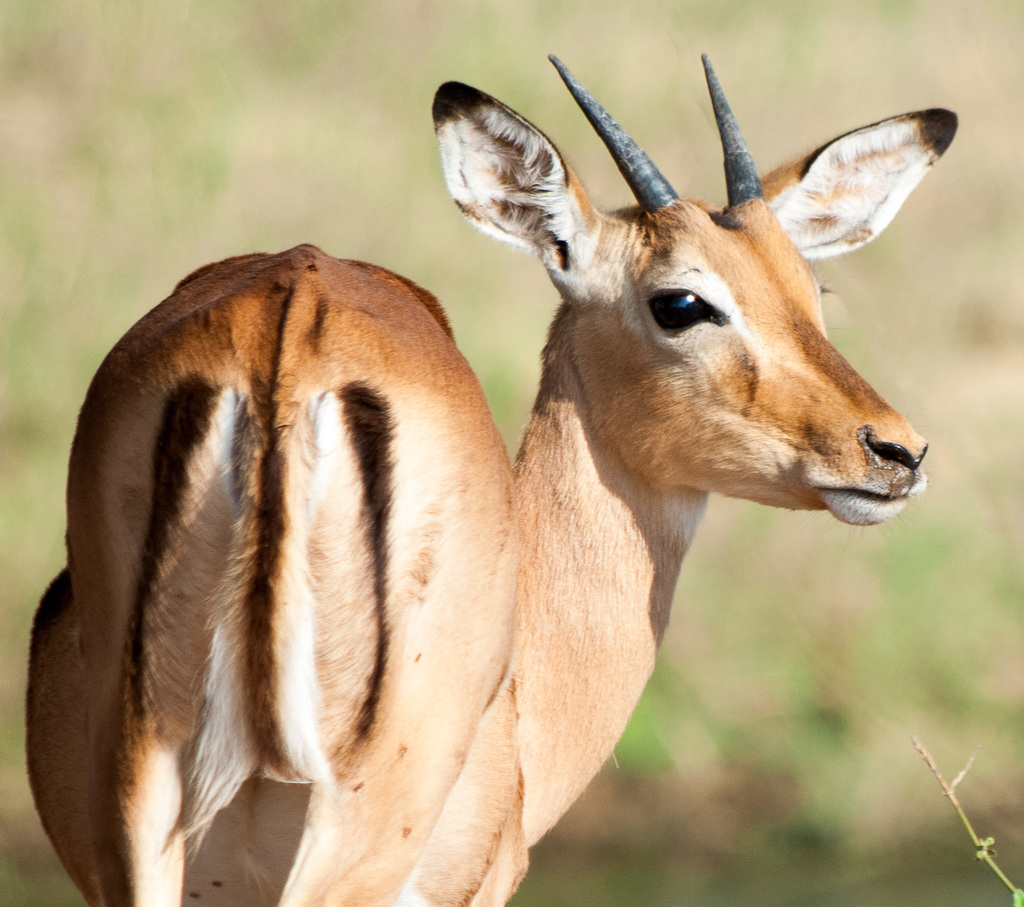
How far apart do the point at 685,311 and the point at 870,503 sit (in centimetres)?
59

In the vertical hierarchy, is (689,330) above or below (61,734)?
above

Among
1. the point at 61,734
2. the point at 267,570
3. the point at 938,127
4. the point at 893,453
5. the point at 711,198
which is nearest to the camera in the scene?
the point at 267,570

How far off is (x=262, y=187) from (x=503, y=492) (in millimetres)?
5358

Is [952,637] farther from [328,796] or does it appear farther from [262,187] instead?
[328,796]

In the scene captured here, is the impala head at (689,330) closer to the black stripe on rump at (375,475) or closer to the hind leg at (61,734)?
the black stripe on rump at (375,475)

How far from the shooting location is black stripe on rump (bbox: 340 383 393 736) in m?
→ 1.88

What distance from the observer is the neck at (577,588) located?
2.69 meters

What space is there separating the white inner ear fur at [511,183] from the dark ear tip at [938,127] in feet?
3.73

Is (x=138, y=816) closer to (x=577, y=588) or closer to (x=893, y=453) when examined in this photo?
(x=577, y=588)

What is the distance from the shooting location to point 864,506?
2.53m

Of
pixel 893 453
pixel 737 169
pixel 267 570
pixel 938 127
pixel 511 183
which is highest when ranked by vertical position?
pixel 938 127

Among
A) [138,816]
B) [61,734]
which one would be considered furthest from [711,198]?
[138,816]

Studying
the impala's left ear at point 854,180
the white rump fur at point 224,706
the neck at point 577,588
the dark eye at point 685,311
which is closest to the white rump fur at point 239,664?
the white rump fur at point 224,706

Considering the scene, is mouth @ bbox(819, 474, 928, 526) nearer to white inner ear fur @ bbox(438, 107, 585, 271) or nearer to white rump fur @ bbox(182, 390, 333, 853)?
white inner ear fur @ bbox(438, 107, 585, 271)
